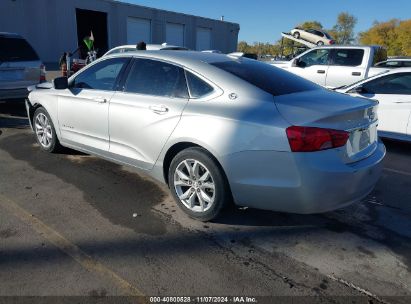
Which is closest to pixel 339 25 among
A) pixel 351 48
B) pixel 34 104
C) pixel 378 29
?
pixel 378 29

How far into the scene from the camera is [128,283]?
271 centimetres

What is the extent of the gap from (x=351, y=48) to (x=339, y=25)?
283 feet

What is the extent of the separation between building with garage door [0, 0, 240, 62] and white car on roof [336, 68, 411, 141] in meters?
24.7

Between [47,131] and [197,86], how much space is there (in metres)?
2.94

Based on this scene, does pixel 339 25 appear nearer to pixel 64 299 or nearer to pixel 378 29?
pixel 378 29

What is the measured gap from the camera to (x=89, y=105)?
15.1 feet

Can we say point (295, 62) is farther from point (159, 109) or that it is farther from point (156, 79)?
point (159, 109)

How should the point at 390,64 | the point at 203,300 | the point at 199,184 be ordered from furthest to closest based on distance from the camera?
the point at 390,64
the point at 199,184
the point at 203,300

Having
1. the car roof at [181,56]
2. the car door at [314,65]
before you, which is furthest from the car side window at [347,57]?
the car roof at [181,56]

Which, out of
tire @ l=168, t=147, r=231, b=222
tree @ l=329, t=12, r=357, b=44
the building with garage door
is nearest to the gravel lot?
tire @ l=168, t=147, r=231, b=222

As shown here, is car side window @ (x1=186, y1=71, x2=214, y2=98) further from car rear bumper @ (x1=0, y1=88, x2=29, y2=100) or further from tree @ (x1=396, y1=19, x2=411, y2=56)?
tree @ (x1=396, y1=19, x2=411, y2=56)

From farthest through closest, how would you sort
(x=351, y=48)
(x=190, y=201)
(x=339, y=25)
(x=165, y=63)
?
(x=339, y=25)
(x=351, y=48)
(x=165, y=63)
(x=190, y=201)

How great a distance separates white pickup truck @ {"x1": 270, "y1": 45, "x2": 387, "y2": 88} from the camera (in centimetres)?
995

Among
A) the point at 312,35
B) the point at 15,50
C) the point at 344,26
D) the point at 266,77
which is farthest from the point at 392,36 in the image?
the point at 266,77
